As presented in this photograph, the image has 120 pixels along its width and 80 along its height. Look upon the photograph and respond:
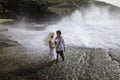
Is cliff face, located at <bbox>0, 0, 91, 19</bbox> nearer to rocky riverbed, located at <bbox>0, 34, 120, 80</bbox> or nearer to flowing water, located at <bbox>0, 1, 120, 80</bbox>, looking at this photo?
flowing water, located at <bbox>0, 1, 120, 80</bbox>

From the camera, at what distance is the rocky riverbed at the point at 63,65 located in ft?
30.6

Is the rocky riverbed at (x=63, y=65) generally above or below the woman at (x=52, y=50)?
below

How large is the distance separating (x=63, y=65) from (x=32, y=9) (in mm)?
16756

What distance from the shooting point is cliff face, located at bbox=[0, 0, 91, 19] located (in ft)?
84.9

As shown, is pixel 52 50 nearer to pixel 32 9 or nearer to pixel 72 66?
pixel 72 66

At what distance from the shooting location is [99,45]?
49.9 ft

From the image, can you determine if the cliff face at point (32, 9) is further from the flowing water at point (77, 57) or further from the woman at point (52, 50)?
the woman at point (52, 50)

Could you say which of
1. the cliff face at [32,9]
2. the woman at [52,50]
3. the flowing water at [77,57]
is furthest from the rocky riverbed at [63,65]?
the cliff face at [32,9]

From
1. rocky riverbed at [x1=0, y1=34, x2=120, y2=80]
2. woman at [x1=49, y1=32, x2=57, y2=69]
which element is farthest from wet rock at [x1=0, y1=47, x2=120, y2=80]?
woman at [x1=49, y1=32, x2=57, y2=69]

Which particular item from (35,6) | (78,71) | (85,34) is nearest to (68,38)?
(85,34)

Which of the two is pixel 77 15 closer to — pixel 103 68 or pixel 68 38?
pixel 68 38

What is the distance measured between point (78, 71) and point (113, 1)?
124 ft

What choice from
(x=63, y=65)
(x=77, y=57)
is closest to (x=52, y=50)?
(x=63, y=65)

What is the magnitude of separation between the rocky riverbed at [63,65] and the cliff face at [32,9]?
41.1ft
